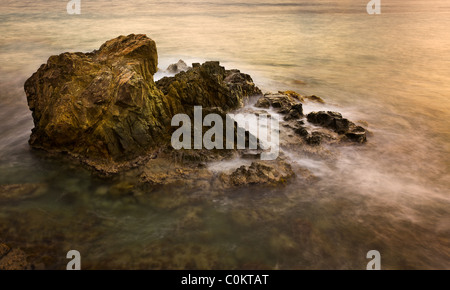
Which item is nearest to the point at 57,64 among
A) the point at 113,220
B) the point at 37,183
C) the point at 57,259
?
the point at 37,183

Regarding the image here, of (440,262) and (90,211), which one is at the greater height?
(90,211)

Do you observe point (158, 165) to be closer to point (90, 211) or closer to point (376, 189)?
point (90, 211)

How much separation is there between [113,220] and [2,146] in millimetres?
4166

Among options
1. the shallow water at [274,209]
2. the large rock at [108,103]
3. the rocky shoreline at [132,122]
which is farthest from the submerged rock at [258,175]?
the large rock at [108,103]

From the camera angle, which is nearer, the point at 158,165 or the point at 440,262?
the point at 440,262

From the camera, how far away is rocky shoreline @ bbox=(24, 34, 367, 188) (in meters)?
5.49

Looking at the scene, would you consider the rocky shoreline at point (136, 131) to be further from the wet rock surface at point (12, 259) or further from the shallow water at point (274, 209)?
the wet rock surface at point (12, 259)

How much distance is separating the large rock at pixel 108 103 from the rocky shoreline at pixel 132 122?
0.02m

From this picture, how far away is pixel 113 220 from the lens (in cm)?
441

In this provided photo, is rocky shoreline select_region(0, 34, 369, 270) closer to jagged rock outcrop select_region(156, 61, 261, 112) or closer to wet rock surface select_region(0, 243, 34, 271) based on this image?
jagged rock outcrop select_region(156, 61, 261, 112)

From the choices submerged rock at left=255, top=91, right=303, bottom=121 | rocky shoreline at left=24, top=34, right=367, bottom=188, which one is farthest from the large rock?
submerged rock at left=255, top=91, right=303, bottom=121

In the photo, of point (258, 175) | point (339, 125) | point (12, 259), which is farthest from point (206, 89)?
point (12, 259)
